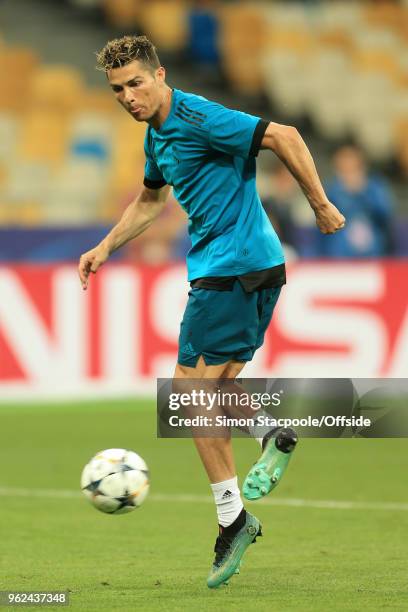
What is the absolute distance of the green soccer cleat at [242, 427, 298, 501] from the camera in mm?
5566

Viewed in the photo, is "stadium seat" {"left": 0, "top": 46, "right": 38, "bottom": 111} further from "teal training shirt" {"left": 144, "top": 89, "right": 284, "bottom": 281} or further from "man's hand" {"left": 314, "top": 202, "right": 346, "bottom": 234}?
"man's hand" {"left": 314, "top": 202, "right": 346, "bottom": 234}

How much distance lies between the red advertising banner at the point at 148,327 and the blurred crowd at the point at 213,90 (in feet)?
9.95

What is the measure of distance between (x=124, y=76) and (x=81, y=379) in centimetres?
686

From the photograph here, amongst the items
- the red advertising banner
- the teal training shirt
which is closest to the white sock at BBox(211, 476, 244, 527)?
the teal training shirt

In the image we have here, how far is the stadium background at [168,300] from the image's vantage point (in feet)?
21.6

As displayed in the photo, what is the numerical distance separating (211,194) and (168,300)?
6.61 m

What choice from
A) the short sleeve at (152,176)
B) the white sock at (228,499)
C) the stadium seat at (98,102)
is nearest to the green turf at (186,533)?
the white sock at (228,499)

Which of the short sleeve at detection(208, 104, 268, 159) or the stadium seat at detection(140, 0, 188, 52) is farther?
the stadium seat at detection(140, 0, 188, 52)

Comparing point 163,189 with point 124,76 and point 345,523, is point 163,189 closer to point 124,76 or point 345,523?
point 124,76

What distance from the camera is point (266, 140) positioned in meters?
5.52

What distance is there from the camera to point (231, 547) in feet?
19.1

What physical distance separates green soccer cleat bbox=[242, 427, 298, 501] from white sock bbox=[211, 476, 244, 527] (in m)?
0.20

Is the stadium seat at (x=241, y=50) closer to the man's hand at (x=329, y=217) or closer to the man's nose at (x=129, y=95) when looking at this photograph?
the man's nose at (x=129, y=95)

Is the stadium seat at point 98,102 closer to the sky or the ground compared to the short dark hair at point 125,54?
closer to the ground
